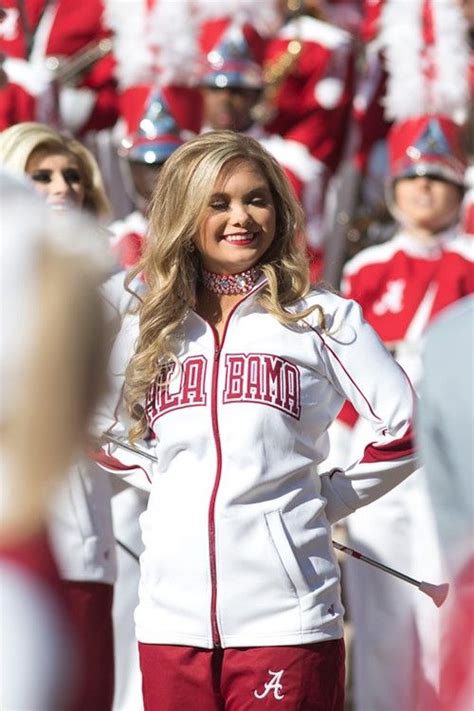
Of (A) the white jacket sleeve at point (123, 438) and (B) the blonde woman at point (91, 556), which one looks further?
(B) the blonde woman at point (91, 556)

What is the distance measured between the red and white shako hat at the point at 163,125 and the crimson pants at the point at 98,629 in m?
2.25

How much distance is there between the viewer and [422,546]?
6152 mm

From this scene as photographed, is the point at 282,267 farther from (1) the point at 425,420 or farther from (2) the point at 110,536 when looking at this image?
(1) the point at 425,420

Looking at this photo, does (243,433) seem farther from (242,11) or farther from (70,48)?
(70,48)

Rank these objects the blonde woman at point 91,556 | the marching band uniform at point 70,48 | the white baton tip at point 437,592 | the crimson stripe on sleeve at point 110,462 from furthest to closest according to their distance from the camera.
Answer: the marching band uniform at point 70,48 < the blonde woman at point 91,556 < the crimson stripe on sleeve at point 110,462 < the white baton tip at point 437,592

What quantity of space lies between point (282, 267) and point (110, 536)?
1.02m

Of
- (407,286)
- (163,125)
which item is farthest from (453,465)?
(163,125)

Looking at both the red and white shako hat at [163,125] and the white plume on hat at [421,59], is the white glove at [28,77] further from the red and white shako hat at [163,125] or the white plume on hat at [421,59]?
the white plume on hat at [421,59]

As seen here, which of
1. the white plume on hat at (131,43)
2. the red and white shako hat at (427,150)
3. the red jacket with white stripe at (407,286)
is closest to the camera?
the red jacket with white stripe at (407,286)

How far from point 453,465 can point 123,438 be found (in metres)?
1.94

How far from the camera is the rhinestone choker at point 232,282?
4109 millimetres

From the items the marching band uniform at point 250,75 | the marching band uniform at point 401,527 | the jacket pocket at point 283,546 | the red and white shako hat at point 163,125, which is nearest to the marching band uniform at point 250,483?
the jacket pocket at point 283,546

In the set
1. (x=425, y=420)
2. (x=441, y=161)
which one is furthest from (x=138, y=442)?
(x=441, y=161)

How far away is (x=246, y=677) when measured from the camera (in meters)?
3.83
